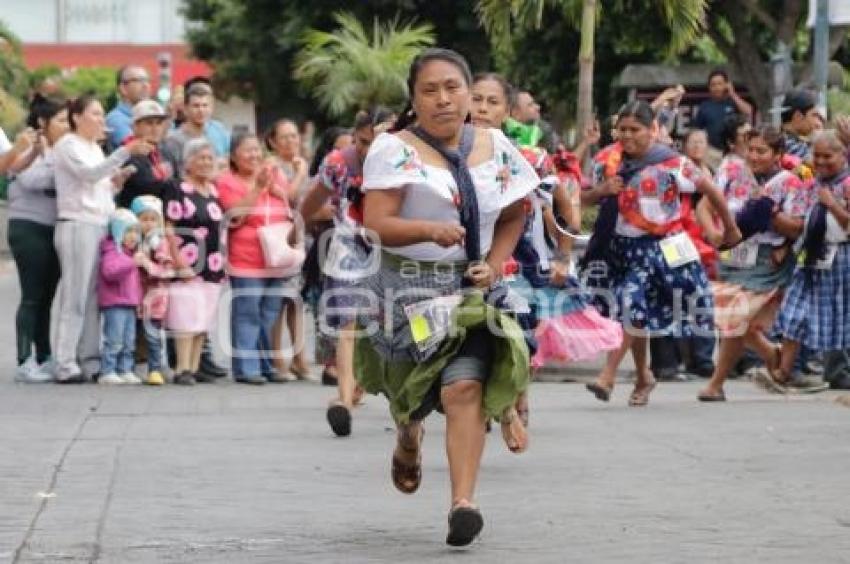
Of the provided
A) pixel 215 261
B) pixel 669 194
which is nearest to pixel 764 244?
pixel 669 194

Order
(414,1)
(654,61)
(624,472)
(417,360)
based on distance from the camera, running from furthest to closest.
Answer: (414,1), (654,61), (624,472), (417,360)

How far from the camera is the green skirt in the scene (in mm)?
8273

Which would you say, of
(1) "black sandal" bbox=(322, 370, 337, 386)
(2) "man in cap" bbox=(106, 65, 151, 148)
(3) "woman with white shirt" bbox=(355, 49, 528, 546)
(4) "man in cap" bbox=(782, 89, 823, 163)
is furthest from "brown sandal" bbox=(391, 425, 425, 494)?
(2) "man in cap" bbox=(106, 65, 151, 148)

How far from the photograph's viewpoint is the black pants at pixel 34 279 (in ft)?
51.3

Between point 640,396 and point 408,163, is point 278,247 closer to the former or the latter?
point 640,396

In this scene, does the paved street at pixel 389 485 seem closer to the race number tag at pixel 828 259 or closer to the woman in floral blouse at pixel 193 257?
the race number tag at pixel 828 259

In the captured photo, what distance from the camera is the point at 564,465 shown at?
10695mm

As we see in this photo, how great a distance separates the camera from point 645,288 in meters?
13.5

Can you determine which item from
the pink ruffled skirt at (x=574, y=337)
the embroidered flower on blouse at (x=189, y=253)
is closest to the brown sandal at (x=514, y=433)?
the pink ruffled skirt at (x=574, y=337)

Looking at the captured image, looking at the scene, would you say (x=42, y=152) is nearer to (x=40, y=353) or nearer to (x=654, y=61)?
(x=40, y=353)

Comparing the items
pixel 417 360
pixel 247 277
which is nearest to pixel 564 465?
pixel 417 360

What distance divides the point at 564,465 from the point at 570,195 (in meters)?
2.10

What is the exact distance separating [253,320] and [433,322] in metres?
7.92

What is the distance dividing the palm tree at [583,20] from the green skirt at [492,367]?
10.6 metres
